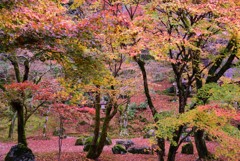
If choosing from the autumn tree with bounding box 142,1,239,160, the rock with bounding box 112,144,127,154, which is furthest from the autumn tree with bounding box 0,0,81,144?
the rock with bounding box 112,144,127,154

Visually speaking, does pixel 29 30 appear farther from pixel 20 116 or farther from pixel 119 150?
pixel 119 150

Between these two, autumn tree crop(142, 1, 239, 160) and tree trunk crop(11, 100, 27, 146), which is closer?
autumn tree crop(142, 1, 239, 160)

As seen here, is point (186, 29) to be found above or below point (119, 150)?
above

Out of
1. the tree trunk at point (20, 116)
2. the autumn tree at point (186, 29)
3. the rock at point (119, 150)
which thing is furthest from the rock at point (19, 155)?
the autumn tree at point (186, 29)

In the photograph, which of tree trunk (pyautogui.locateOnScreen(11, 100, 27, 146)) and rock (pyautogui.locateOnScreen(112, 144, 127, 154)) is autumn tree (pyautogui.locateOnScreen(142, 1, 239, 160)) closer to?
rock (pyautogui.locateOnScreen(112, 144, 127, 154))

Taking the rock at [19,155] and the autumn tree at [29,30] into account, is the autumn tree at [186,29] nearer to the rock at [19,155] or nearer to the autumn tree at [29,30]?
the autumn tree at [29,30]

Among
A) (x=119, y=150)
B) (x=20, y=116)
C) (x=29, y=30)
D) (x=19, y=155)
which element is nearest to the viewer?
(x=29, y=30)

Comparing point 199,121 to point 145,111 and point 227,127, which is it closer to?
point 227,127

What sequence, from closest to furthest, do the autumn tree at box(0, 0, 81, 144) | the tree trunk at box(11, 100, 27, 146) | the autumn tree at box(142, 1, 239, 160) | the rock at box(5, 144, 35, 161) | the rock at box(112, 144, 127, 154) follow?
the autumn tree at box(0, 0, 81, 144) → the autumn tree at box(142, 1, 239, 160) → the rock at box(5, 144, 35, 161) → the tree trunk at box(11, 100, 27, 146) → the rock at box(112, 144, 127, 154)

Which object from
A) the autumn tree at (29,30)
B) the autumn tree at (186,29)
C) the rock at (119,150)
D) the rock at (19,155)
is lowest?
the rock at (119,150)

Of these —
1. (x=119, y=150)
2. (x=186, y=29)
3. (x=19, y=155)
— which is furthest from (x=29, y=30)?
(x=119, y=150)

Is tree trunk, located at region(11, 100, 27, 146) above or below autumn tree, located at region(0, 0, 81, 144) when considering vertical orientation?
below

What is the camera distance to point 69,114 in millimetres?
10906

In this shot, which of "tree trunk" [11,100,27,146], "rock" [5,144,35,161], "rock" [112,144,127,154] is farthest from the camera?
"rock" [112,144,127,154]
